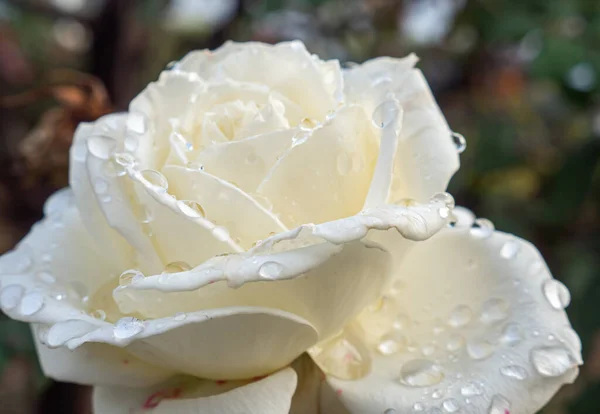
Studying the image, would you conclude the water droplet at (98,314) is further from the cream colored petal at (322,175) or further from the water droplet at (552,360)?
the water droplet at (552,360)

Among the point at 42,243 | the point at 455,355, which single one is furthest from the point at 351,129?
the point at 42,243

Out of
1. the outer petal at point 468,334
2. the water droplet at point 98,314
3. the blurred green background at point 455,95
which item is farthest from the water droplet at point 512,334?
the blurred green background at point 455,95

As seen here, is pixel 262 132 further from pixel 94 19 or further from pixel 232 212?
pixel 94 19

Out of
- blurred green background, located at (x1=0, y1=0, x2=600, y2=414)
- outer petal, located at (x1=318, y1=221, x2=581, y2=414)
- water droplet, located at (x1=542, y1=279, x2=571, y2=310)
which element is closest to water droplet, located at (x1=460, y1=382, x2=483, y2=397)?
outer petal, located at (x1=318, y1=221, x2=581, y2=414)

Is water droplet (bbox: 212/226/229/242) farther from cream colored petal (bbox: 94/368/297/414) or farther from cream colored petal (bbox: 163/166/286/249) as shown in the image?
cream colored petal (bbox: 94/368/297/414)

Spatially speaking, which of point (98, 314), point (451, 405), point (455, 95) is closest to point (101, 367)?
point (98, 314)
